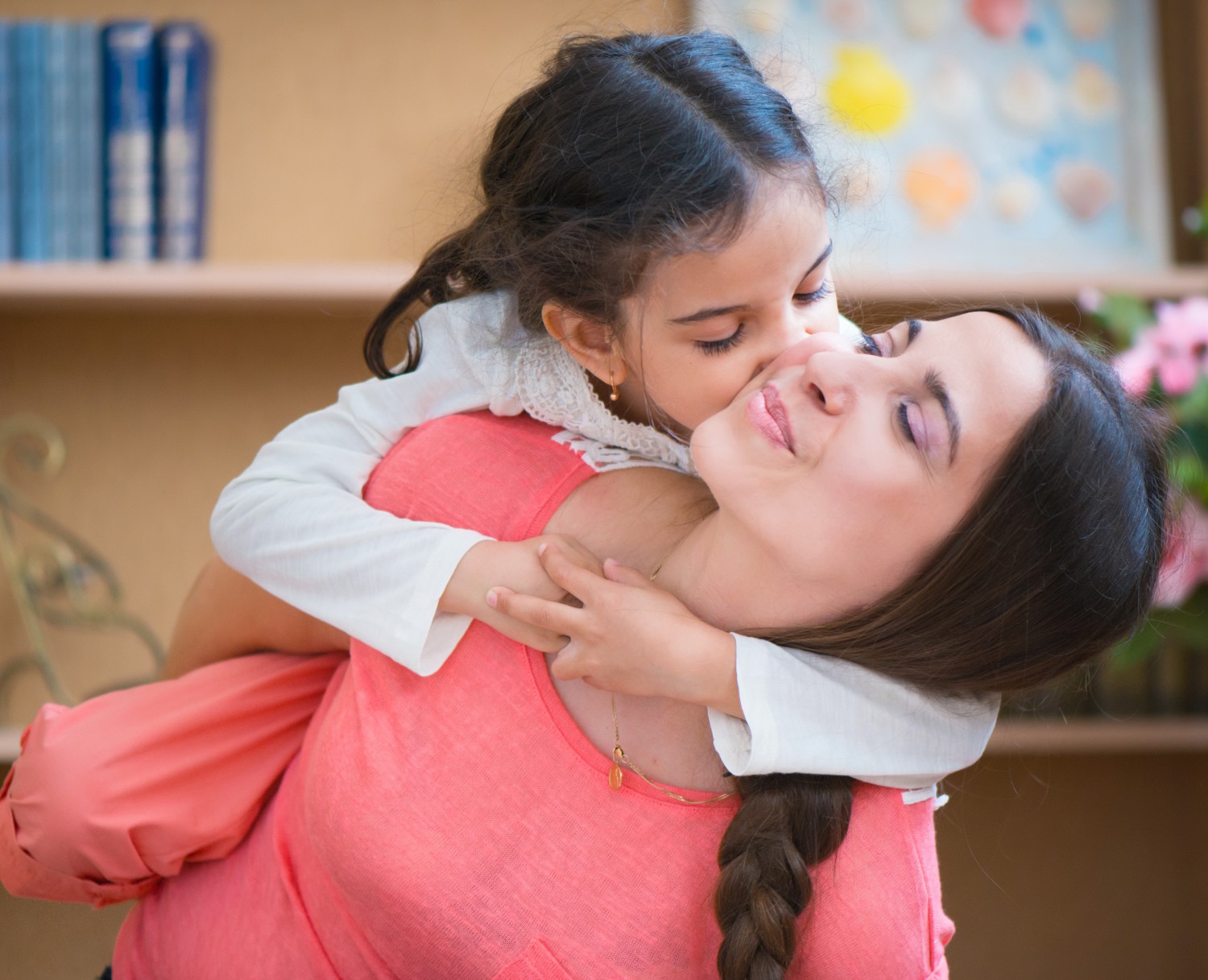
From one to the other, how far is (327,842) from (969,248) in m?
1.68

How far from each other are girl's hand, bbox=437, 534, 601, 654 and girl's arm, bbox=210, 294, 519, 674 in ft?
Result: 0.03

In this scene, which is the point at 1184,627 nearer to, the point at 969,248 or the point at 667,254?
the point at 969,248

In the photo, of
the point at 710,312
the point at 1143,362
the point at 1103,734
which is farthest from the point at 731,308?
the point at 1103,734

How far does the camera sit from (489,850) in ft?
2.91

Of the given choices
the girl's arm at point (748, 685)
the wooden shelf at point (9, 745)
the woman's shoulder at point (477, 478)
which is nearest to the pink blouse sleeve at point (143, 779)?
the woman's shoulder at point (477, 478)

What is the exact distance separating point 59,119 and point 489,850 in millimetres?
1521

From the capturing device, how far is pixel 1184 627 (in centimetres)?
180

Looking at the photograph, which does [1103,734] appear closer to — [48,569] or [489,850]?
[489,850]

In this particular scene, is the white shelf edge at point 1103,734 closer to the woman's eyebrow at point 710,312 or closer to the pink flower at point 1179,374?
the pink flower at point 1179,374

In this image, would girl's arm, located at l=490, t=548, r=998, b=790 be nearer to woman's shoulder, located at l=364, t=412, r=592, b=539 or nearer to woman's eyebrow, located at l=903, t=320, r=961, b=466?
woman's shoulder, located at l=364, t=412, r=592, b=539

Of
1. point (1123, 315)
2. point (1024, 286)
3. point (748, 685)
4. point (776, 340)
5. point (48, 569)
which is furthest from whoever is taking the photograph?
point (48, 569)

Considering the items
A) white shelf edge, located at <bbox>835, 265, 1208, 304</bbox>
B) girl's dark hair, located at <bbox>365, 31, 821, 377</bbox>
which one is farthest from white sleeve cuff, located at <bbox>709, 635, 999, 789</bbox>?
white shelf edge, located at <bbox>835, 265, 1208, 304</bbox>

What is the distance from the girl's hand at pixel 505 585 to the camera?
35.3 inches

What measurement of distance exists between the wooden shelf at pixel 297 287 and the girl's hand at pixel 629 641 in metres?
0.92
